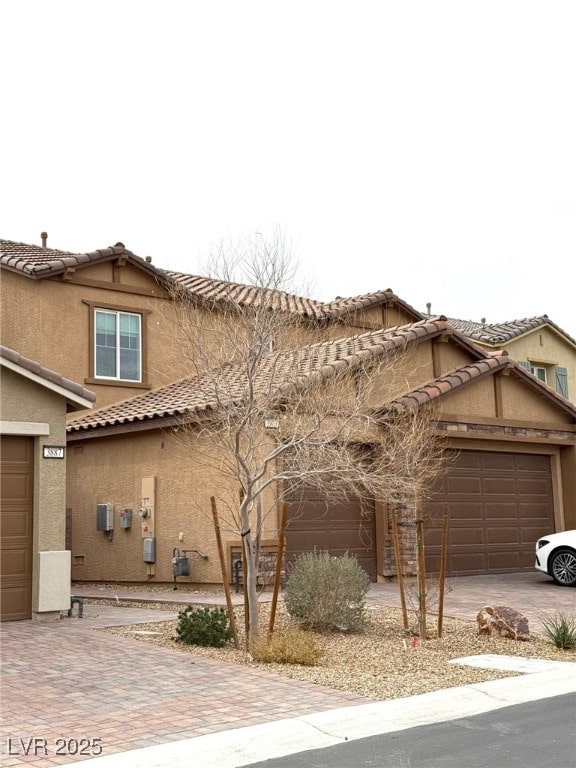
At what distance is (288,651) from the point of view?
10.2 m

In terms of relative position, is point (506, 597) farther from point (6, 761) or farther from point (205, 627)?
point (6, 761)

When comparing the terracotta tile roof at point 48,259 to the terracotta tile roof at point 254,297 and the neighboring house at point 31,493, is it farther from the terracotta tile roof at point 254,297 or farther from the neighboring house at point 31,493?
the neighboring house at point 31,493

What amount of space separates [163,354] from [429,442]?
28.3 feet

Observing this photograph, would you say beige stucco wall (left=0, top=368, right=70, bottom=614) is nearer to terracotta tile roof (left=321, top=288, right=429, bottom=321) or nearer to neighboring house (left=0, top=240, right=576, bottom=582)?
neighboring house (left=0, top=240, right=576, bottom=582)

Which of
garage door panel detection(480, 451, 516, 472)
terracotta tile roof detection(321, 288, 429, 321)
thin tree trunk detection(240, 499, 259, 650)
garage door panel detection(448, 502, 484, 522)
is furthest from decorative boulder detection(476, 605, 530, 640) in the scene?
terracotta tile roof detection(321, 288, 429, 321)

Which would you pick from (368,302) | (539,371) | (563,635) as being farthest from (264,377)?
(539,371)

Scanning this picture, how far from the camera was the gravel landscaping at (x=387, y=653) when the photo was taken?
936cm

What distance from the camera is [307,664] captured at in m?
10.2

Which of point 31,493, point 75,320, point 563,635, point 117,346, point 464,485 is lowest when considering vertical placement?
point 563,635

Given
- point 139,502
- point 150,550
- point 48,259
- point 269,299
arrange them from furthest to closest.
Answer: point 48,259
point 139,502
point 150,550
point 269,299

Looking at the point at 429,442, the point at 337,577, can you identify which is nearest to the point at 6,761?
the point at 337,577

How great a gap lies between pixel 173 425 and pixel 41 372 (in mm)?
4745

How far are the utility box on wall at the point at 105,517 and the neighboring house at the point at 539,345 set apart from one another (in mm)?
13787

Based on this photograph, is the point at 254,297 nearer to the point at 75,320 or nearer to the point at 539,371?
the point at 75,320
